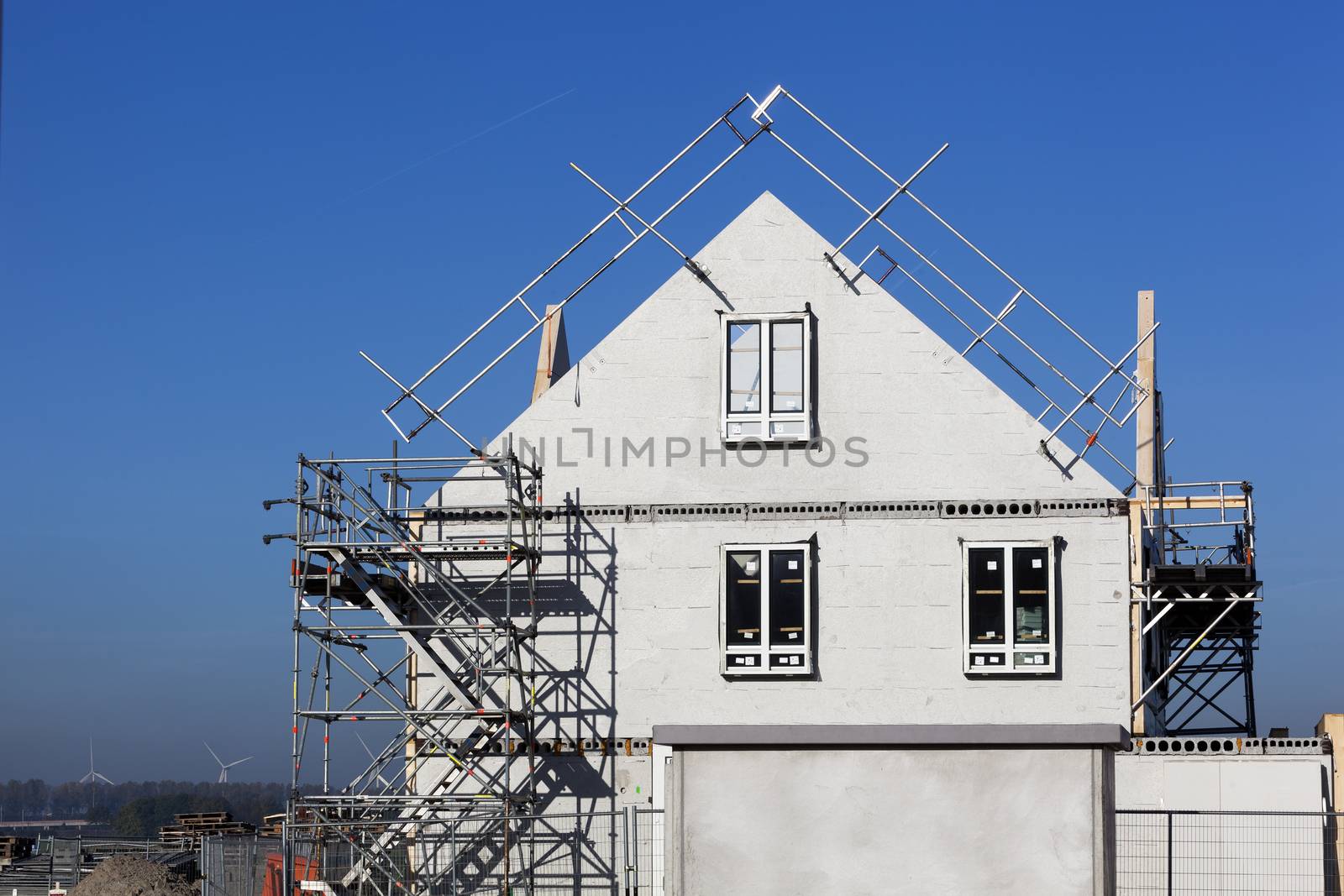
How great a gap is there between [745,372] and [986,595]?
17.1 ft

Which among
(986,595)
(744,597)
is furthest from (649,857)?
(986,595)

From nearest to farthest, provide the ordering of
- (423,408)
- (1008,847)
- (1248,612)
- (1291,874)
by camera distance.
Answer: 1. (1008,847)
2. (1291,874)
3. (423,408)
4. (1248,612)

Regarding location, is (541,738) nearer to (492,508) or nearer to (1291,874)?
(492,508)

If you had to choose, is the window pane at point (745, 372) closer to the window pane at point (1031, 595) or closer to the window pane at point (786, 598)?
the window pane at point (786, 598)

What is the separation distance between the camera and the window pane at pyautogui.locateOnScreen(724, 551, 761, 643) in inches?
1033

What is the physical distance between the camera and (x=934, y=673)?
84.9 ft

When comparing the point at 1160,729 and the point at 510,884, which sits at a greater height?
the point at 1160,729

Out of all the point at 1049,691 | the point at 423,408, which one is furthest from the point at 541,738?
the point at 1049,691

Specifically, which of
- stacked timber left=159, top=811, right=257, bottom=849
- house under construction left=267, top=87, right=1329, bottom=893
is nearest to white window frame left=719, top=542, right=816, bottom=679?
house under construction left=267, top=87, right=1329, bottom=893

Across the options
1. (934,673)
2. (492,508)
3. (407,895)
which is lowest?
(407,895)

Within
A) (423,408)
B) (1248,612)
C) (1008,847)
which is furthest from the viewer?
(1248,612)

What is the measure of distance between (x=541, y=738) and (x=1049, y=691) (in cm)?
793

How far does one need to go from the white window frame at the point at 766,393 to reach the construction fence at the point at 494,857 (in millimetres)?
6238

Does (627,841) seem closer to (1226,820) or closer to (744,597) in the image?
(744,597)
